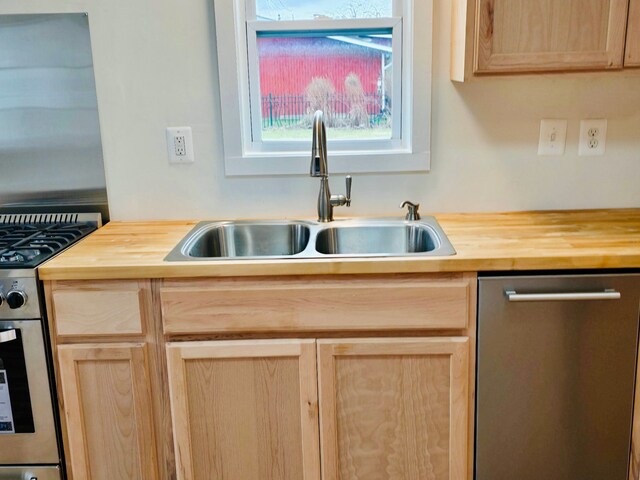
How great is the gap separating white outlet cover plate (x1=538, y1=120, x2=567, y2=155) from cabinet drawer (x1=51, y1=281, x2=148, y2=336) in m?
1.40

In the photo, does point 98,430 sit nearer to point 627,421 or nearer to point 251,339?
point 251,339

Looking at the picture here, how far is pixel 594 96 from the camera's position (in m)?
1.97

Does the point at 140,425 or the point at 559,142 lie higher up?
the point at 559,142

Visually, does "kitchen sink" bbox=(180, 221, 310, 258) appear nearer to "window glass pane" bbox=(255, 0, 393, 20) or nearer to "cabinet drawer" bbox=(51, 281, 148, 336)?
"cabinet drawer" bbox=(51, 281, 148, 336)

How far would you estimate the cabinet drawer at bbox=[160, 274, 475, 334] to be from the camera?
5.02ft

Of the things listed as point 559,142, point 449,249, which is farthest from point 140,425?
point 559,142

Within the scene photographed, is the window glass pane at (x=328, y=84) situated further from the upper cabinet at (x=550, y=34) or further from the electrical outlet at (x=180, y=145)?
the upper cabinet at (x=550, y=34)

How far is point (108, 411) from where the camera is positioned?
1.62m

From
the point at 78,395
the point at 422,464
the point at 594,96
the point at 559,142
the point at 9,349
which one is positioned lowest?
the point at 422,464

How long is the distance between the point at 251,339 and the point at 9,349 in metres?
0.65

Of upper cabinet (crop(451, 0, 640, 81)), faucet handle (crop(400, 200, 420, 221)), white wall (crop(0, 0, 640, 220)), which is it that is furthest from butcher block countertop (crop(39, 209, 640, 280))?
upper cabinet (crop(451, 0, 640, 81))

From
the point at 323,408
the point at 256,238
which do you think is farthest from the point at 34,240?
the point at 323,408

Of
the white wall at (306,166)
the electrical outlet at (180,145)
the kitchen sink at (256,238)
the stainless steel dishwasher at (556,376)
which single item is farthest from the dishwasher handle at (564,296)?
the electrical outlet at (180,145)

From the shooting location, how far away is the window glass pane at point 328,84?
2021mm
